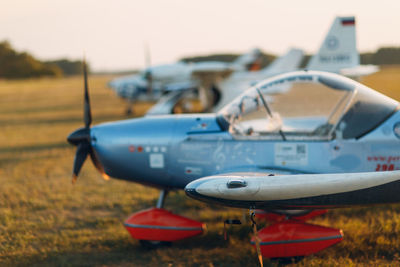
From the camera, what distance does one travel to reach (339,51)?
1327 centimetres

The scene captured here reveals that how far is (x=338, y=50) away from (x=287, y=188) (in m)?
11.5

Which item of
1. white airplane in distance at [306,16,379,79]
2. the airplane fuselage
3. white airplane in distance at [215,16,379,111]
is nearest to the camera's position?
the airplane fuselage

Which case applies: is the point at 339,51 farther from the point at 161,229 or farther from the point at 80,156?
the point at 80,156

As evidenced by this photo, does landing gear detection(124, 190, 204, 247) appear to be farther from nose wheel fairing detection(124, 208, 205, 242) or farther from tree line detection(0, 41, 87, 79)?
tree line detection(0, 41, 87, 79)

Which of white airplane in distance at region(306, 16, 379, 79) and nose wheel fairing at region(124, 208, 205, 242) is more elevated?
white airplane in distance at region(306, 16, 379, 79)

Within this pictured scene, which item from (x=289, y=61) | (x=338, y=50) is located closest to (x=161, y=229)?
(x=338, y=50)

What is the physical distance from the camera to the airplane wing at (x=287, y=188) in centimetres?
338

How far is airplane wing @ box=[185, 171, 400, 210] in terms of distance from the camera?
3.38m

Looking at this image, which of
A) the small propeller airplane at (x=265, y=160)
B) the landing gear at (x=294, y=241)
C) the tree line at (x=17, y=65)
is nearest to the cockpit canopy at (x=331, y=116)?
the small propeller airplane at (x=265, y=160)

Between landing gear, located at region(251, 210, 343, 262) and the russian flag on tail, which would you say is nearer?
landing gear, located at region(251, 210, 343, 262)

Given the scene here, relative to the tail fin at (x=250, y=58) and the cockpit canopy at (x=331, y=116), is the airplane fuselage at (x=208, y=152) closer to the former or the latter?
the cockpit canopy at (x=331, y=116)

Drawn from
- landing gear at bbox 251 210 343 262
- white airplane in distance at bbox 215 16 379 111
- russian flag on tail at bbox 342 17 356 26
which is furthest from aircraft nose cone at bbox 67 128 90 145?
russian flag on tail at bbox 342 17 356 26

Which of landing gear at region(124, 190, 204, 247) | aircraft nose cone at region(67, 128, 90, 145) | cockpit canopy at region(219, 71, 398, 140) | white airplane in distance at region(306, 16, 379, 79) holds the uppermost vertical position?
white airplane in distance at region(306, 16, 379, 79)

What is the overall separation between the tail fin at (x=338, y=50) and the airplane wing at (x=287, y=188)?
10.5 metres
